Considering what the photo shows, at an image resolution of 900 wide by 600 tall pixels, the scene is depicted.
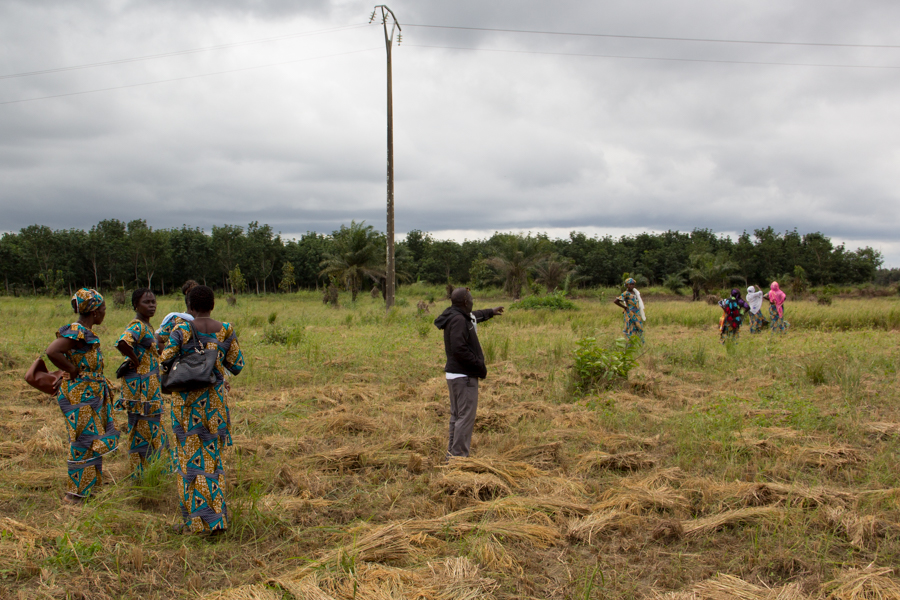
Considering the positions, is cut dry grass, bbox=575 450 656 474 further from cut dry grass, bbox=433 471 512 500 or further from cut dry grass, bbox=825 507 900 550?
cut dry grass, bbox=825 507 900 550

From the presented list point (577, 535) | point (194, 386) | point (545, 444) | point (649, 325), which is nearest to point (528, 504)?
point (577, 535)

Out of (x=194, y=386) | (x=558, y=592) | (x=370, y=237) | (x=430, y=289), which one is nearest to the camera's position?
(x=558, y=592)

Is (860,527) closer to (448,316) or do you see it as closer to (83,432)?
(448,316)

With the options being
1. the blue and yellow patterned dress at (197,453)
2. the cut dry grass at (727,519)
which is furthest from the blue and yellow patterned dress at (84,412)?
the cut dry grass at (727,519)

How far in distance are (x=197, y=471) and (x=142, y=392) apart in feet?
4.13

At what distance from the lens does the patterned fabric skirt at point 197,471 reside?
3674 millimetres

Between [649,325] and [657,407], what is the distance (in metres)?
9.51

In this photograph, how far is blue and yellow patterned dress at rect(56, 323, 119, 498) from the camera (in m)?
4.17

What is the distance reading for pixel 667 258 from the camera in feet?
146

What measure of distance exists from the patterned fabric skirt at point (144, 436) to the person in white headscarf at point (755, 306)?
40.4 feet

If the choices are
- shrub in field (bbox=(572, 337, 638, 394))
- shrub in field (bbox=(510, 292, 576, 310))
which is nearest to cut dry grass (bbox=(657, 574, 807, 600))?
shrub in field (bbox=(572, 337, 638, 394))

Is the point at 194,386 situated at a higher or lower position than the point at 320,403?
higher

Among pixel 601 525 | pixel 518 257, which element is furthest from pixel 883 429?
pixel 518 257

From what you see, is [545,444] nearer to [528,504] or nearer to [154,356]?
[528,504]
